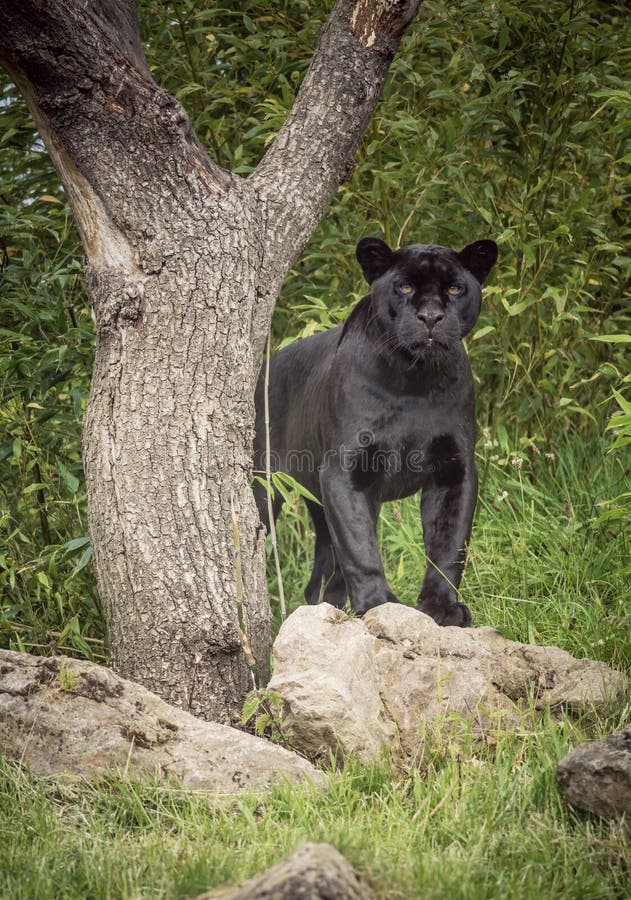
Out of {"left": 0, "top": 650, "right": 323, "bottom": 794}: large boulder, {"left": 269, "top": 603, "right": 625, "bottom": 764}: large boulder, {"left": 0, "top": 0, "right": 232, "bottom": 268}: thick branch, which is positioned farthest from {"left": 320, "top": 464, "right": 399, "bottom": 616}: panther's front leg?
{"left": 0, "top": 0, "right": 232, "bottom": 268}: thick branch

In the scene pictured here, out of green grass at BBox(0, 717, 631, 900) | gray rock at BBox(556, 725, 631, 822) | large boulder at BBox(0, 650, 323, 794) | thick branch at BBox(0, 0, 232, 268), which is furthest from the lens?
thick branch at BBox(0, 0, 232, 268)

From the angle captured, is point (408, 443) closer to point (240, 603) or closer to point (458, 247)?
point (240, 603)

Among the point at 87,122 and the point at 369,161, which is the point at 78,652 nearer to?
the point at 87,122

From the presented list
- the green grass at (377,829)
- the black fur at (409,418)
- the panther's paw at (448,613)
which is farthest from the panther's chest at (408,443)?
the green grass at (377,829)

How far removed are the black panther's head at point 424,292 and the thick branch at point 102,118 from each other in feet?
2.32

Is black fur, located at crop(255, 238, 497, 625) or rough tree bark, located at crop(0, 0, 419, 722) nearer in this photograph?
rough tree bark, located at crop(0, 0, 419, 722)

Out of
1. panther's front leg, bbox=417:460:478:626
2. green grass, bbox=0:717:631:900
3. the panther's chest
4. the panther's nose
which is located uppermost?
the panther's nose

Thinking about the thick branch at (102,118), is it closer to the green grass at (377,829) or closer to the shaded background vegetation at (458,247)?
the shaded background vegetation at (458,247)

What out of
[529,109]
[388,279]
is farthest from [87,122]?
[529,109]

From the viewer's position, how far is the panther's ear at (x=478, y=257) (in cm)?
381

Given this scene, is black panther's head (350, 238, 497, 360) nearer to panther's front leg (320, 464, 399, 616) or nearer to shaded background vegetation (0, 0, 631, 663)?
panther's front leg (320, 464, 399, 616)

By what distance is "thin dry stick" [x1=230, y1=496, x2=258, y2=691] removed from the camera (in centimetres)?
324

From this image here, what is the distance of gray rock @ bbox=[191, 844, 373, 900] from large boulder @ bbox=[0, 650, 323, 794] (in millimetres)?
785

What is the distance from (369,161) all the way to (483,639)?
259cm
